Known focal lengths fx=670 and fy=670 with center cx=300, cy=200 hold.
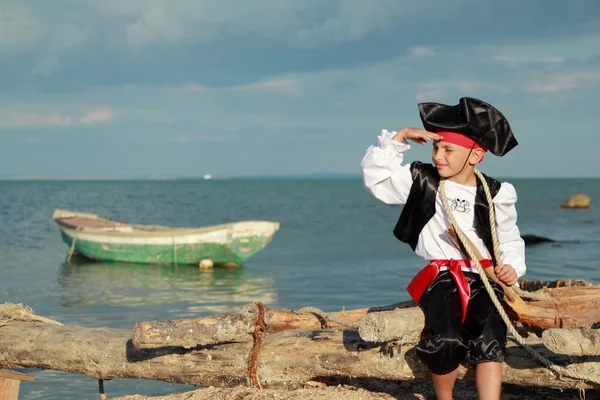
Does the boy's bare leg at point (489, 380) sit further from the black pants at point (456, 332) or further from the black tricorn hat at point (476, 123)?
the black tricorn hat at point (476, 123)

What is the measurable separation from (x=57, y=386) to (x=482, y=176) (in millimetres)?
5051

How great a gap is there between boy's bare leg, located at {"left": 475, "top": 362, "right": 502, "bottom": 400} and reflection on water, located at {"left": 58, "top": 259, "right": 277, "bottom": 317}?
8.22m

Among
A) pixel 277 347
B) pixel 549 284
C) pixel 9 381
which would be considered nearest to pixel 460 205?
pixel 277 347

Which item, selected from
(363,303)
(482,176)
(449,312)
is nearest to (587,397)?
(449,312)

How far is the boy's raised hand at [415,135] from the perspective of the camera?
4.38 m

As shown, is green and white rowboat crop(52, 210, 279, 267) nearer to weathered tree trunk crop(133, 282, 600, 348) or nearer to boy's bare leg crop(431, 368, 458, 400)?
weathered tree trunk crop(133, 282, 600, 348)

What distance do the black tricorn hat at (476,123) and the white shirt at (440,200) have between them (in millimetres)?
266

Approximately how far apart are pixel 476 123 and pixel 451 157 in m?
0.27

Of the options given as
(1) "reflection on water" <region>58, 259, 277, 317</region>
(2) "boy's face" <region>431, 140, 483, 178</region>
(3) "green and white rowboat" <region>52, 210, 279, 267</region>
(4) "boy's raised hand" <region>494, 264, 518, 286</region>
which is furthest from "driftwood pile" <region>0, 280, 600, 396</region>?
(3) "green and white rowboat" <region>52, 210, 279, 267</region>

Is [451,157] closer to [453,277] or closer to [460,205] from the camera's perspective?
[460,205]

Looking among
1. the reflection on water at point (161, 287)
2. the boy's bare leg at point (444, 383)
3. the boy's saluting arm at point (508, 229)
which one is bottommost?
the reflection on water at point (161, 287)

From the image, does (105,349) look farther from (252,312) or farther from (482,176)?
(482,176)

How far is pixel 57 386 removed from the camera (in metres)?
7.08

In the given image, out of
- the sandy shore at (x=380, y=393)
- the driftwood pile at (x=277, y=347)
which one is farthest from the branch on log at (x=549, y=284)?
the sandy shore at (x=380, y=393)
